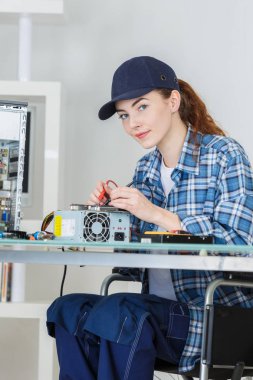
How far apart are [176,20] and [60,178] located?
99 centimetres

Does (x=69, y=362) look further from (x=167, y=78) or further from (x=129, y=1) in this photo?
(x=129, y=1)

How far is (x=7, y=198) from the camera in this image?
179 centimetres

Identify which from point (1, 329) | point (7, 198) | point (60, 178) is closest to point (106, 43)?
point (60, 178)

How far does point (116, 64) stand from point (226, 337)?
199 centimetres

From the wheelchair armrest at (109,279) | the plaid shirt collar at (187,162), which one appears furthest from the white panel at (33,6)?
the wheelchair armrest at (109,279)

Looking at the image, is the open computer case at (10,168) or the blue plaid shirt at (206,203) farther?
the blue plaid shirt at (206,203)

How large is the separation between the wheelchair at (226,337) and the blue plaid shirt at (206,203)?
9cm

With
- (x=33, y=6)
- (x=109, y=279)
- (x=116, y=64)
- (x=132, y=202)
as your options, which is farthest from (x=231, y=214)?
(x=116, y=64)

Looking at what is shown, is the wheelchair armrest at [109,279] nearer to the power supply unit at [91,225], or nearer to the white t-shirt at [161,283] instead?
the white t-shirt at [161,283]

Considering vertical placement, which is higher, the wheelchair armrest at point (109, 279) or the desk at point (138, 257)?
the desk at point (138, 257)

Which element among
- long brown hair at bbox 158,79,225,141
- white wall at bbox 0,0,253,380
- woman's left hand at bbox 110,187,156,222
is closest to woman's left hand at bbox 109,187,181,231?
woman's left hand at bbox 110,187,156,222

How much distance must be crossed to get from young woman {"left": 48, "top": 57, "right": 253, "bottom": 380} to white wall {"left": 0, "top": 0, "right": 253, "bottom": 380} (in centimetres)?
116

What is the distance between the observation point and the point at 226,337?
5.98ft

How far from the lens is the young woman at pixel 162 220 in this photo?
1788 mm
